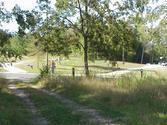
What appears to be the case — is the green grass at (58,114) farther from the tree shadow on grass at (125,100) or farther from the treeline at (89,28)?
the treeline at (89,28)

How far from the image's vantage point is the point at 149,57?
146250mm

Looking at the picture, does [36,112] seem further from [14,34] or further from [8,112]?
[14,34]

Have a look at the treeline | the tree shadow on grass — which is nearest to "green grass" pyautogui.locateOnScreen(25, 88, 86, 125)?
the tree shadow on grass

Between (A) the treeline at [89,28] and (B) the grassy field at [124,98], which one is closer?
(B) the grassy field at [124,98]

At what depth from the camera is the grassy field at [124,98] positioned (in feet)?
42.0

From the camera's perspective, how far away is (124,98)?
1639cm

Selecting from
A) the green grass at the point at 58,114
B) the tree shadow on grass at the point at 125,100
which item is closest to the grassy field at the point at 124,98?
the tree shadow on grass at the point at 125,100

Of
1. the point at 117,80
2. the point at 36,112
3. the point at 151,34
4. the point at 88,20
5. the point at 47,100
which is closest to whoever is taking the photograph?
the point at 36,112

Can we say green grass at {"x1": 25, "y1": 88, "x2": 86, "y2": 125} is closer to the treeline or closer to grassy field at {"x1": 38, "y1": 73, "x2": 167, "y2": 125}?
grassy field at {"x1": 38, "y1": 73, "x2": 167, "y2": 125}

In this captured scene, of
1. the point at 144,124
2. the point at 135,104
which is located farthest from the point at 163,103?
the point at 144,124

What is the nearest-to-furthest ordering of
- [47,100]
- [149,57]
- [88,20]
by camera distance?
[47,100] < [88,20] < [149,57]

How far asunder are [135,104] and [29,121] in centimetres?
424

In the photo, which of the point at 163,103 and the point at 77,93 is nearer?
the point at 163,103

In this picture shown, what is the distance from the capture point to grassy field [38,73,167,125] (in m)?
12.8
